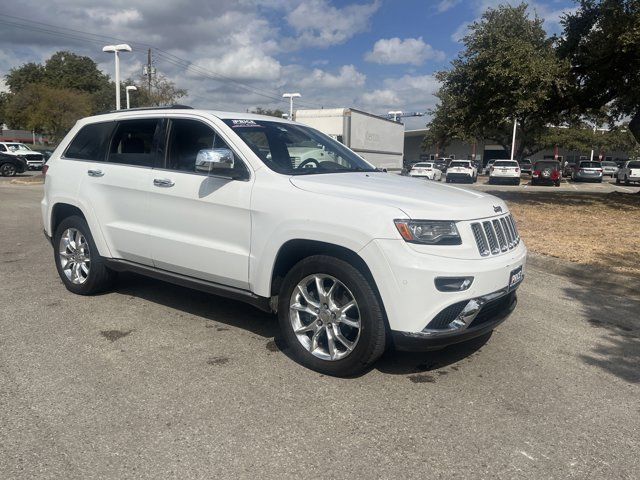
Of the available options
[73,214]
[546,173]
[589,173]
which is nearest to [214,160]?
[73,214]

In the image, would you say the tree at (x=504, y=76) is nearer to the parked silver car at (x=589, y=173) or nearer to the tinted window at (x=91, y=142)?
the tinted window at (x=91, y=142)

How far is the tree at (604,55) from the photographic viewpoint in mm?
13469

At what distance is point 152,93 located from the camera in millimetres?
36938

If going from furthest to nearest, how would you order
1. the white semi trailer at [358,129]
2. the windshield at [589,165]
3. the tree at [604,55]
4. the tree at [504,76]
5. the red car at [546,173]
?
the windshield at [589,165], the red car at [546,173], the white semi trailer at [358,129], the tree at [504,76], the tree at [604,55]

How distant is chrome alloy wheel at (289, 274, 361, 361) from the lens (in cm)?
372

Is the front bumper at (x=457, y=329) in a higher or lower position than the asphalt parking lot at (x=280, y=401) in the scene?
higher

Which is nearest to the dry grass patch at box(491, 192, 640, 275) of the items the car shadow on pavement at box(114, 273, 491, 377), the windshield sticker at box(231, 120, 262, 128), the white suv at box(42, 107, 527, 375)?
the car shadow on pavement at box(114, 273, 491, 377)

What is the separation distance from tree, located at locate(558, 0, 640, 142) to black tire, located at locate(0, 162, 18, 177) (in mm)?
27376

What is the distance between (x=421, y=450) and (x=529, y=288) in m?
4.03

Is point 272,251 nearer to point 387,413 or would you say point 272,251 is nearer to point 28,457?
point 387,413

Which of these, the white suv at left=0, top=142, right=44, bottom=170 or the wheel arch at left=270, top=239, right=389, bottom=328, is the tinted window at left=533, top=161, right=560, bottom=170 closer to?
the wheel arch at left=270, top=239, right=389, bottom=328

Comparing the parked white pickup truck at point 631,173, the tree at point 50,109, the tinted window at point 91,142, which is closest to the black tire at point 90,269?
the tinted window at point 91,142

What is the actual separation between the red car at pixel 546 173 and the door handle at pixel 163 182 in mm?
29881

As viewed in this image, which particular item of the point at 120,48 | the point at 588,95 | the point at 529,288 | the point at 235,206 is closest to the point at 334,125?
the point at 588,95
